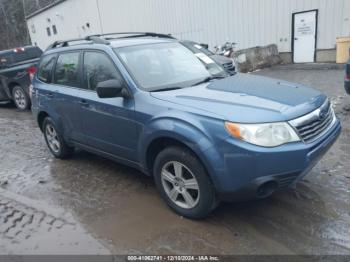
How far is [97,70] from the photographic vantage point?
427 cm

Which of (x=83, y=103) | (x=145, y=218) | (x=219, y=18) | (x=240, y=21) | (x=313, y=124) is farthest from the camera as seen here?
(x=219, y=18)

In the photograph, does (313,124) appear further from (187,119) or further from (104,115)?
(104,115)

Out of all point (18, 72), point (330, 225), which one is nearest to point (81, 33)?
point (18, 72)

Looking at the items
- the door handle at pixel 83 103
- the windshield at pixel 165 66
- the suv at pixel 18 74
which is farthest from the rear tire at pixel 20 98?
the windshield at pixel 165 66

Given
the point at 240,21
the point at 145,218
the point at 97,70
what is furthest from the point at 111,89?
the point at 240,21

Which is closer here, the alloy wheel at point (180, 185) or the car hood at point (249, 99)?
the car hood at point (249, 99)

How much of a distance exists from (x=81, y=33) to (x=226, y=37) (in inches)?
531

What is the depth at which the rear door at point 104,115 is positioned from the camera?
384 cm

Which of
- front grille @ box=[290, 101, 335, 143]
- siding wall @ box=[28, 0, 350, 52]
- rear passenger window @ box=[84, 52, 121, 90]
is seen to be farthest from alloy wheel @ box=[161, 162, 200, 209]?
siding wall @ box=[28, 0, 350, 52]

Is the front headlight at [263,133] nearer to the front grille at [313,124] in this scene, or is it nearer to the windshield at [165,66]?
the front grille at [313,124]

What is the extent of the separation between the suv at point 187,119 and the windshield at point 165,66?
0.04ft

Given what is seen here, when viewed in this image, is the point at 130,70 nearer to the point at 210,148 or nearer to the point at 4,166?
the point at 210,148

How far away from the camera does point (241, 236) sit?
10.5ft

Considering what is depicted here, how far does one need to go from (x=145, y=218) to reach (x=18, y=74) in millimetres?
7694
